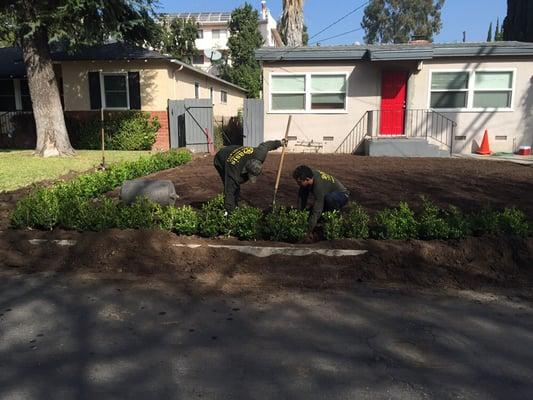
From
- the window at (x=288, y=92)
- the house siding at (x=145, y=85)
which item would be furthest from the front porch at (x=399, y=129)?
the house siding at (x=145, y=85)

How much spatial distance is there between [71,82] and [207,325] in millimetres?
18317

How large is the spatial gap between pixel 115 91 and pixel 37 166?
23.2 feet

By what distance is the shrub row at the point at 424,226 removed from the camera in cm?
547

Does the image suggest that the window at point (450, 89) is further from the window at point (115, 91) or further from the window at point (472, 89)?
the window at point (115, 91)

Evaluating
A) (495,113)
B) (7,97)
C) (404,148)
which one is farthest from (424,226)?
(7,97)

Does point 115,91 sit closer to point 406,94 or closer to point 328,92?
point 328,92

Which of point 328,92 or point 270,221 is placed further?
point 328,92

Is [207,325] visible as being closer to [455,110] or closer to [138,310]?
[138,310]

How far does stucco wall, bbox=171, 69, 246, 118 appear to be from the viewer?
20953 millimetres

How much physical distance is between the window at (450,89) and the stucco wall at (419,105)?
236 mm

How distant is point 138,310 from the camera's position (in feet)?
14.3

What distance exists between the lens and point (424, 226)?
5578mm

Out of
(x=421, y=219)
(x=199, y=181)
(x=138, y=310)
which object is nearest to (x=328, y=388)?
(x=138, y=310)

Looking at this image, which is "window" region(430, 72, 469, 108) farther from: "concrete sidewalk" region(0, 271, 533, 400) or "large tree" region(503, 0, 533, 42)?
"large tree" region(503, 0, 533, 42)
